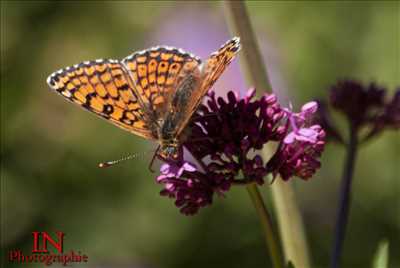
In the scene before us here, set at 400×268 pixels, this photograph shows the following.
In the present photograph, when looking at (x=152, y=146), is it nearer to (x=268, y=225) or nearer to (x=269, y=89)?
(x=269, y=89)

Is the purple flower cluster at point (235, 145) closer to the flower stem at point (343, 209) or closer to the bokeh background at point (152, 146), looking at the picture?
the flower stem at point (343, 209)

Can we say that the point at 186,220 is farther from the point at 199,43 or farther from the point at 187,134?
the point at 187,134

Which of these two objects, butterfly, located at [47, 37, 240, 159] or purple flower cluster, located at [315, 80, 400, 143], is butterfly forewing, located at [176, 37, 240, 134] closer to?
butterfly, located at [47, 37, 240, 159]

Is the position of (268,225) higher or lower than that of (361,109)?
lower

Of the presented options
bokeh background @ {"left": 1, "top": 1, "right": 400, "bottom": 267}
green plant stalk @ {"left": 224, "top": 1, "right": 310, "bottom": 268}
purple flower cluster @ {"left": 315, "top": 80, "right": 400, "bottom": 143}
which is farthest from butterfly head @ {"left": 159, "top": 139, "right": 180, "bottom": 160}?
bokeh background @ {"left": 1, "top": 1, "right": 400, "bottom": 267}

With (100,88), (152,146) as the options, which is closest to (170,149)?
(100,88)

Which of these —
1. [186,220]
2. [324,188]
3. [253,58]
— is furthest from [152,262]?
[253,58]
